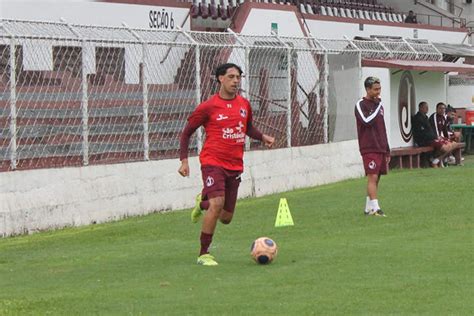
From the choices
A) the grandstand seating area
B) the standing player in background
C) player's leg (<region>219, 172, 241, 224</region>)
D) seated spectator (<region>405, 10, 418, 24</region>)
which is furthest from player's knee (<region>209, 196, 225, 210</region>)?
seated spectator (<region>405, 10, 418, 24</region>)

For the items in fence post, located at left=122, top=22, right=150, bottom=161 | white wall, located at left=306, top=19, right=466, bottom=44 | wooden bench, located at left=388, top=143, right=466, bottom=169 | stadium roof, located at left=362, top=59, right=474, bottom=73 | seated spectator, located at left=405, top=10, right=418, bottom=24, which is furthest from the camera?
seated spectator, located at left=405, top=10, right=418, bottom=24

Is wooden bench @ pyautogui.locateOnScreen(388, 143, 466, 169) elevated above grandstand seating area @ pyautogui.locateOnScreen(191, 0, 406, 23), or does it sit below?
below

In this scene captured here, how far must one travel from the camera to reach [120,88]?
703 inches

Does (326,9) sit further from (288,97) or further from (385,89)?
(288,97)

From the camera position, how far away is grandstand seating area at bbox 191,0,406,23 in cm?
3044

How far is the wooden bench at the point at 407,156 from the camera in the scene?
27766 mm

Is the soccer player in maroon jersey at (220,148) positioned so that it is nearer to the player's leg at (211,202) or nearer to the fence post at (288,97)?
the player's leg at (211,202)

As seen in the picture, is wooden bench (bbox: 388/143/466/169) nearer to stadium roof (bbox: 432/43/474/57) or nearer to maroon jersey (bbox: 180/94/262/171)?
stadium roof (bbox: 432/43/474/57)

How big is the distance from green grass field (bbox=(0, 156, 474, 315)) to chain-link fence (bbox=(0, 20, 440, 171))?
51.3 inches

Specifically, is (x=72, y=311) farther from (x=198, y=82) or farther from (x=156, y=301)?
(x=198, y=82)

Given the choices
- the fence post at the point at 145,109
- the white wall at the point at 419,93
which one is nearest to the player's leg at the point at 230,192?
the fence post at the point at 145,109

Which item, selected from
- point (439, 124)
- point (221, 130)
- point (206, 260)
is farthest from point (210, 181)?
point (439, 124)

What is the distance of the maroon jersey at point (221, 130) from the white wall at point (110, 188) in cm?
450

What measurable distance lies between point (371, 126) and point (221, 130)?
4811 mm
